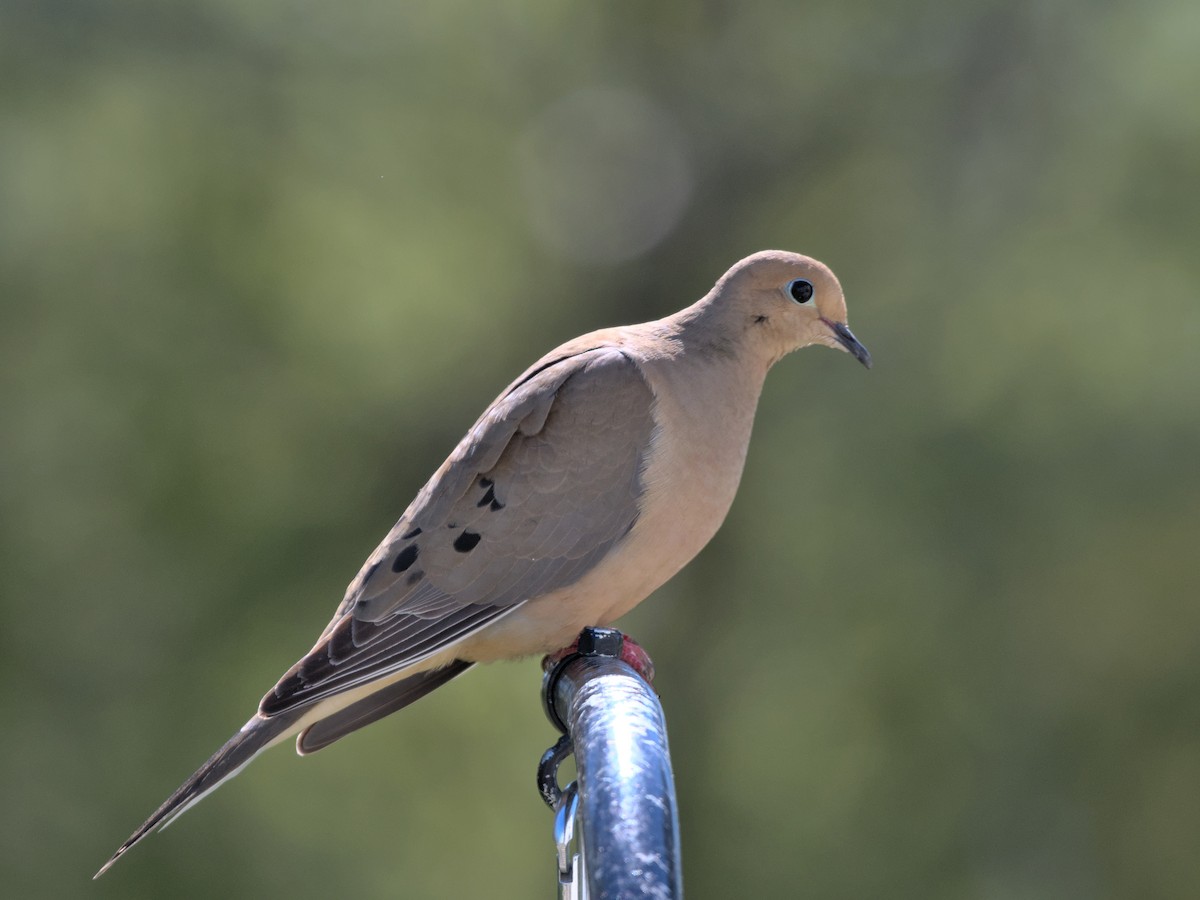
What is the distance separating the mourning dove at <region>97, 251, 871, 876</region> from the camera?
9.70 feet

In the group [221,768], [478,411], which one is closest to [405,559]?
[221,768]

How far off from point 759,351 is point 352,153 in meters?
4.56

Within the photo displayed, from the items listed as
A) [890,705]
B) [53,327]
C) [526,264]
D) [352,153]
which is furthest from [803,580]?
→ [53,327]

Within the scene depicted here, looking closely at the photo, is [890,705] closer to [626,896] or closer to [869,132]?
[869,132]

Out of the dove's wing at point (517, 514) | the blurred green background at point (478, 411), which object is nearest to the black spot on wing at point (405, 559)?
the dove's wing at point (517, 514)

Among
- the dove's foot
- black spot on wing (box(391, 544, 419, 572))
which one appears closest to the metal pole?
the dove's foot

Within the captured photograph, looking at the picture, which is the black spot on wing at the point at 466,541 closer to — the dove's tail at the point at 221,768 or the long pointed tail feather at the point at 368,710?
the long pointed tail feather at the point at 368,710

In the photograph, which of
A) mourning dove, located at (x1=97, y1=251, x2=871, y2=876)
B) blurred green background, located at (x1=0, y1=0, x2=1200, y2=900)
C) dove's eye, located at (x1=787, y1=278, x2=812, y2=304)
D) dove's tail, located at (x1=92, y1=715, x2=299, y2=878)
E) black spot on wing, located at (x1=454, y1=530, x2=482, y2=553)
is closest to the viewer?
dove's tail, located at (x1=92, y1=715, x2=299, y2=878)

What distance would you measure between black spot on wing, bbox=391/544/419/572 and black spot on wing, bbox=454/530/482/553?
0.10m

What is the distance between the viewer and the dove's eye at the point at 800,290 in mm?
3170

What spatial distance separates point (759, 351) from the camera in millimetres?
3174

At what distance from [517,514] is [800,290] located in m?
0.79

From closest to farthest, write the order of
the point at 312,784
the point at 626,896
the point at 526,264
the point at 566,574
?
the point at 626,896
the point at 566,574
the point at 312,784
the point at 526,264

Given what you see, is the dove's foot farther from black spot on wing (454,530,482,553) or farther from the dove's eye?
the dove's eye
